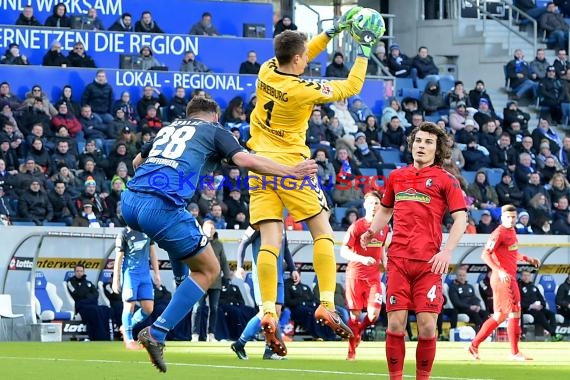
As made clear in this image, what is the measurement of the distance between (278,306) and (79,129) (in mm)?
11421

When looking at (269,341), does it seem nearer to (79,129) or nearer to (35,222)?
(35,222)

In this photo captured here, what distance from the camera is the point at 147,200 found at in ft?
38.4

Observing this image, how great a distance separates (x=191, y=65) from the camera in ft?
101

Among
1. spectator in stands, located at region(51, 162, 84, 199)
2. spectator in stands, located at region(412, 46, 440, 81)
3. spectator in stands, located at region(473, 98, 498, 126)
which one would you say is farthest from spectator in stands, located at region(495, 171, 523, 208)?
spectator in stands, located at region(51, 162, 84, 199)

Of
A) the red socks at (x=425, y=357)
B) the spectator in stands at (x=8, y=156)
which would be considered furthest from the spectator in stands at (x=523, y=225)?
the red socks at (x=425, y=357)

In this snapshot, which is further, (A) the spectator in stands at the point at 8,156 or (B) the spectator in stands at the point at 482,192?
(B) the spectator in stands at the point at 482,192

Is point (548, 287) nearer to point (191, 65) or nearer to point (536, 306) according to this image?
point (536, 306)

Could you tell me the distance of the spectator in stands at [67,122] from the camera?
27078 mm

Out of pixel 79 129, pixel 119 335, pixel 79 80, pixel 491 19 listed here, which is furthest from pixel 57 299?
pixel 491 19

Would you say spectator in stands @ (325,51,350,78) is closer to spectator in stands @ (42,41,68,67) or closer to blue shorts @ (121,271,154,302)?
spectator in stands @ (42,41,68,67)

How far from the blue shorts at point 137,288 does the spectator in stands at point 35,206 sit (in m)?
5.24

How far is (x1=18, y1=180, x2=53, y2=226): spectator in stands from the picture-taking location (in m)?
24.8

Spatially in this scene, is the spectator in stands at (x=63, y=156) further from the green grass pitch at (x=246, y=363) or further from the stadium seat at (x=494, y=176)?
the stadium seat at (x=494, y=176)

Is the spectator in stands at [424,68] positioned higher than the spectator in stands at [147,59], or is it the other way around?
the spectator in stands at [147,59]
